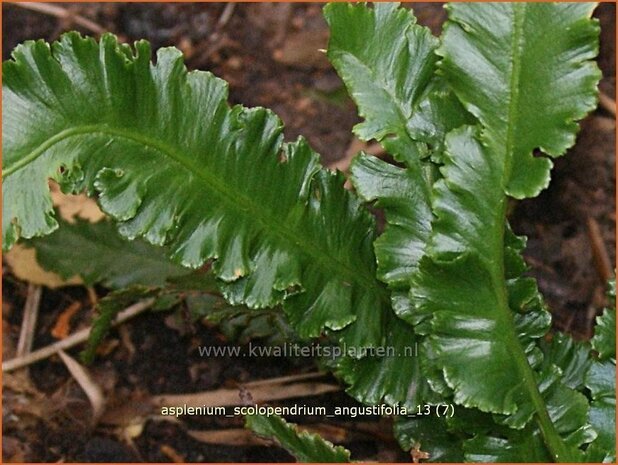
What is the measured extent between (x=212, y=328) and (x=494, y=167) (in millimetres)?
899

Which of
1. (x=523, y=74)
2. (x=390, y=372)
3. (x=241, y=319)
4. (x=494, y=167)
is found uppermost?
(x=523, y=74)

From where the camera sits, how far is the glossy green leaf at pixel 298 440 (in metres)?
1.31

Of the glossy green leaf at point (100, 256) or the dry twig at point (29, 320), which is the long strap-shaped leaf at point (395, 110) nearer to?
the glossy green leaf at point (100, 256)

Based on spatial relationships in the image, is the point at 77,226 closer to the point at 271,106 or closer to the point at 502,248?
the point at 271,106

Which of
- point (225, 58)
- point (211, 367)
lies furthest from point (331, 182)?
point (225, 58)

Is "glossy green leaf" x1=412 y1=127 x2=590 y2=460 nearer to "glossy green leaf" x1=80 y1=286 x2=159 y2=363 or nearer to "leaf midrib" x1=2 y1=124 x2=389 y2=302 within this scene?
"leaf midrib" x1=2 y1=124 x2=389 y2=302

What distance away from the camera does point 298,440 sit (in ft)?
4.40

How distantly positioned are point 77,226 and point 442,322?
0.94 m

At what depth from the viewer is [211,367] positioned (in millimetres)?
1917

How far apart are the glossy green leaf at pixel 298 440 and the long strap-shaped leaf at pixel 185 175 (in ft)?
0.52

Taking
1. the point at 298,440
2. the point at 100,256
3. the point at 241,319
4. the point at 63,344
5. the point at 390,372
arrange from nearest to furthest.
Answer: the point at 298,440 → the point at 390,372 → the point at 241,319 → the point at 100,256 → the point at 63,344

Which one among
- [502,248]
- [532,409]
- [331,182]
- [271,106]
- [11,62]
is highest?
[271,106]

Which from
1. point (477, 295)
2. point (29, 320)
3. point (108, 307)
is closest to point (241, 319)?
point (108, 307)

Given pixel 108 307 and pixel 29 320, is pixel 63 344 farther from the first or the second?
pixel 108 307
